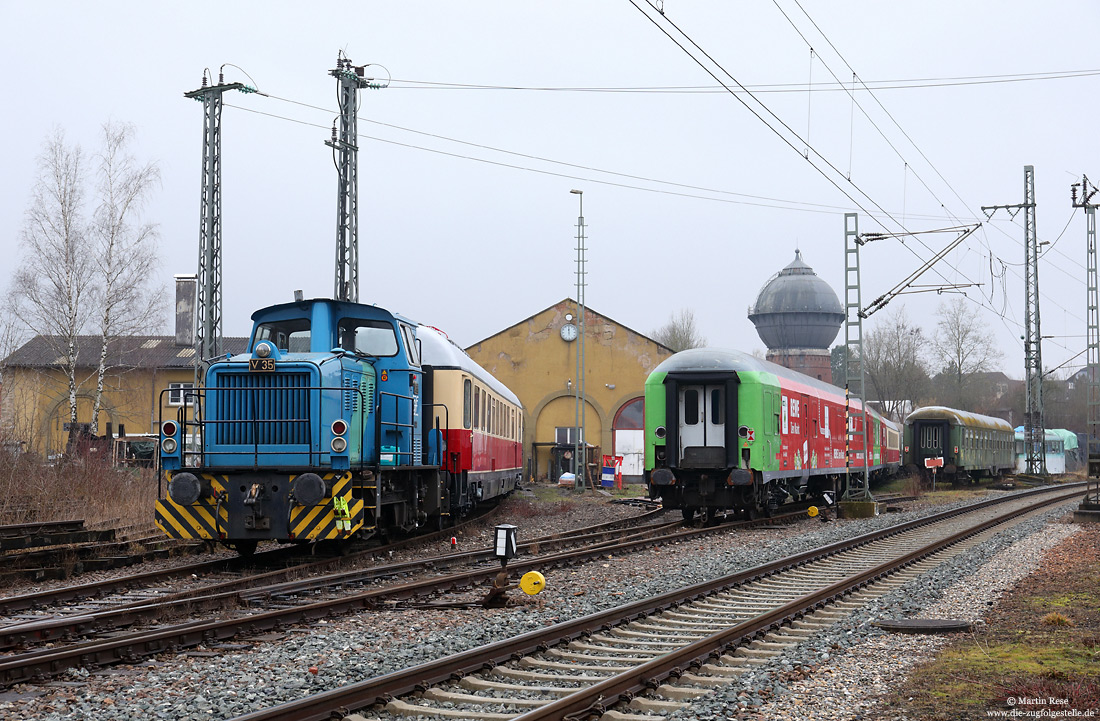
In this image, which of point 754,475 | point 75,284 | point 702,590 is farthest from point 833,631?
point 75,284

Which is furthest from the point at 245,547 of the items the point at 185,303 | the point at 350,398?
the point at 185,303

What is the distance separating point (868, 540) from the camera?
16859 millimetres

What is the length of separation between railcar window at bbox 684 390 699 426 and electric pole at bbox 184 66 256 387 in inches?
380

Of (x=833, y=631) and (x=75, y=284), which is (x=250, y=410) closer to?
(x=833, y=631)

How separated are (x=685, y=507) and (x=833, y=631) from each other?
454 inches

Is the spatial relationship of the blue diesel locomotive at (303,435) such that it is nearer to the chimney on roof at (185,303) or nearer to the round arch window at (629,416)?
the chimney on roof at (185,303)

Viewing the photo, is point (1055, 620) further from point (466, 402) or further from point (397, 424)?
point (466, 402)

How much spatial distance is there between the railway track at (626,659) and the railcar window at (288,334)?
6.18 meters

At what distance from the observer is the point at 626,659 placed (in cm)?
717

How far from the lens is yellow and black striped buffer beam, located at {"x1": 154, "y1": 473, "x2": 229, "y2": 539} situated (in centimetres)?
1170

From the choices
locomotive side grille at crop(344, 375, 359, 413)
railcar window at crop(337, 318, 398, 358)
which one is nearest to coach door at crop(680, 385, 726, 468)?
railcar window at crop(337, 318, 398, 358)

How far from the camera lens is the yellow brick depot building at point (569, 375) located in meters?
43.7

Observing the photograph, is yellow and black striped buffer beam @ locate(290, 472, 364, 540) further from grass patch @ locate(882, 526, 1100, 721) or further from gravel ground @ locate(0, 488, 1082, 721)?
grass patch @ locate(882, 526, 1100, 721)

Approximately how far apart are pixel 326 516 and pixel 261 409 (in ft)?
5.34
